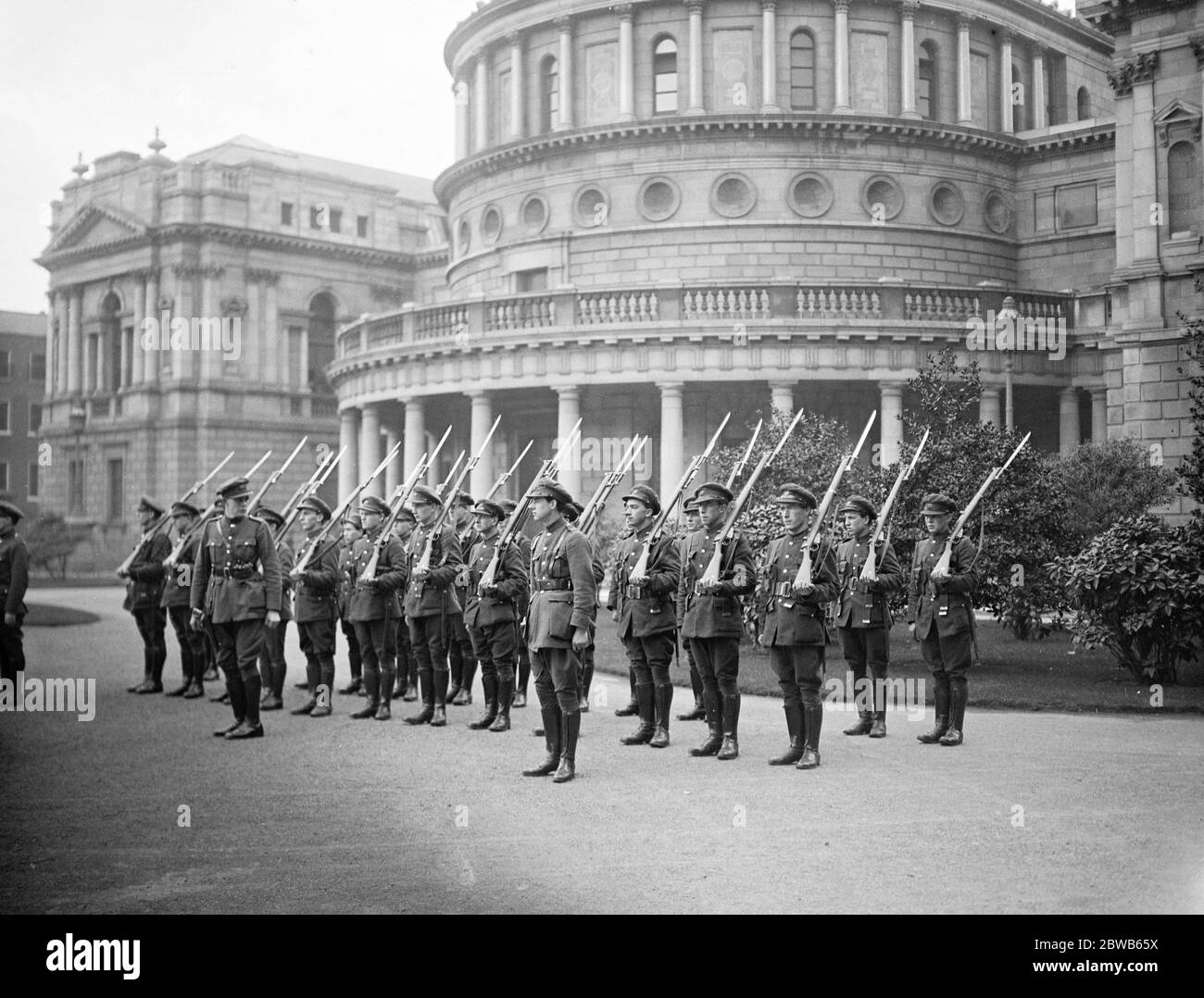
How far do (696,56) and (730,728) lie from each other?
114 feet

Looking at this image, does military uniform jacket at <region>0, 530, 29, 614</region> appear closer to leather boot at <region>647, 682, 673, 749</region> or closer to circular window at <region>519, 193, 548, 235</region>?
leather boot at <region>647, 682, 673, 749</region>

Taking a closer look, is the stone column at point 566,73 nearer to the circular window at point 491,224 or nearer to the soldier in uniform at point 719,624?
the circular window at point 491,224

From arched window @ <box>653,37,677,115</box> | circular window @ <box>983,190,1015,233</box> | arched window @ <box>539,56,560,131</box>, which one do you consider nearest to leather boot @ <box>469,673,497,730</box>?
arched window @ <box>653,37,677,115</box>

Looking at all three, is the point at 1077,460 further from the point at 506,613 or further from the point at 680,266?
Answer: the point at 680,266

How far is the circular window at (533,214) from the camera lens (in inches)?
1751

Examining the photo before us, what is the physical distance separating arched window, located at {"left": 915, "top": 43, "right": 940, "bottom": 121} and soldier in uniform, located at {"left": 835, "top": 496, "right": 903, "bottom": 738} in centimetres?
3440

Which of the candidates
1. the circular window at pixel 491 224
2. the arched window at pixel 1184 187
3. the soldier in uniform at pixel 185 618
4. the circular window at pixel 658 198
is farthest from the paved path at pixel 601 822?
the circular window at pixel 491 224

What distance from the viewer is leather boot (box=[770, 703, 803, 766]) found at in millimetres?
11891

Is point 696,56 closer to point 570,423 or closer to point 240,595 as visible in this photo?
point 570,423

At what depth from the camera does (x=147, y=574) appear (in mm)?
17625

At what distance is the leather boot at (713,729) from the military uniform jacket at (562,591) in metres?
1.71

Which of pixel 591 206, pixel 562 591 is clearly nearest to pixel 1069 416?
pixel 591 206

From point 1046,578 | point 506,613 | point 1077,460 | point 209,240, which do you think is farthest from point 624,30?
point 506,613

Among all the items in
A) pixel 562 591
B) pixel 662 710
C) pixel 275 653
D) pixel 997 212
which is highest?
pixel 997 212
